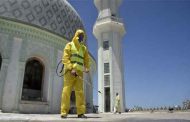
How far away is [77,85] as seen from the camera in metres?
5.08

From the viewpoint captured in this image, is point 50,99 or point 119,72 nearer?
point 50,99

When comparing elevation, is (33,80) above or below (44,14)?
below

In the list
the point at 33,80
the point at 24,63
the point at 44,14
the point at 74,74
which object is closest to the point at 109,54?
the point at 44,14

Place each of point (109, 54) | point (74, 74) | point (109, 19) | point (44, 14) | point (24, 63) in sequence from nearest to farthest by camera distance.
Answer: point (74, 74) → point (24, 63) → point (44, 14) → point (109, 54) → point (109, 19)

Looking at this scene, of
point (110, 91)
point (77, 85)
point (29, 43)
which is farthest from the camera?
point (110, 91)

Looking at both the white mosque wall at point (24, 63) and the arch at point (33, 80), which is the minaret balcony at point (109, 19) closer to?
the white mosque wall at point (24, 63)

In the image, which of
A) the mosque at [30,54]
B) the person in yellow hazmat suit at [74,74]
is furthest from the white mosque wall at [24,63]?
the person in yellow hazmat suit at [74,74]

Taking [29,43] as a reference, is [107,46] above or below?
above

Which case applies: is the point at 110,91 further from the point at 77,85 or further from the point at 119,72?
the point at 77,85

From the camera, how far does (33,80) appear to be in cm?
1232

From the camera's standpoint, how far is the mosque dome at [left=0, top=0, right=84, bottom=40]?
39.2ft

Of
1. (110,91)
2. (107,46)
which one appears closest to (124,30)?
(107,46)

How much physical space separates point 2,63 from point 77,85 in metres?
7.14

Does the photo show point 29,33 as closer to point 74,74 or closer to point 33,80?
point 33,80
